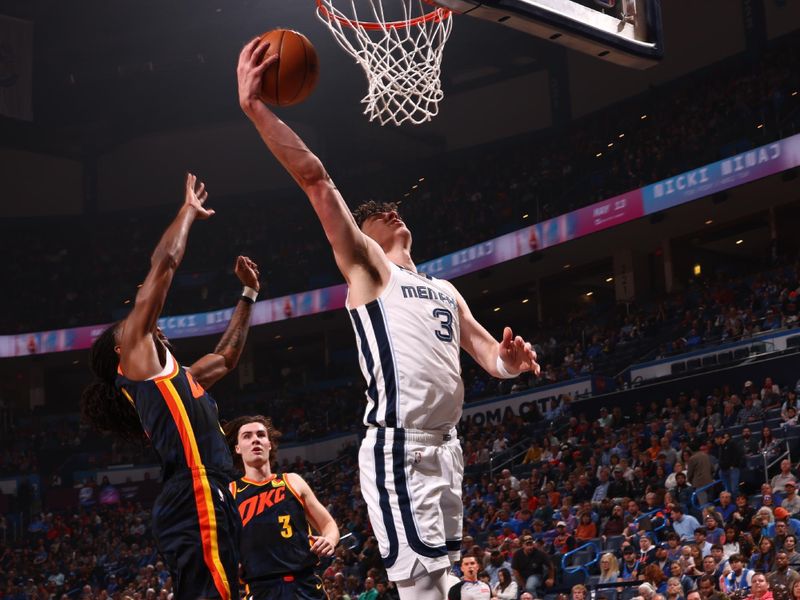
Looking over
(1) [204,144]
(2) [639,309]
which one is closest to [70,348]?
(1) [204,144]

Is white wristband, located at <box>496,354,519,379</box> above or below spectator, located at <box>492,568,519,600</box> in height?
above

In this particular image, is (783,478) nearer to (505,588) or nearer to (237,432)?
(505,588)

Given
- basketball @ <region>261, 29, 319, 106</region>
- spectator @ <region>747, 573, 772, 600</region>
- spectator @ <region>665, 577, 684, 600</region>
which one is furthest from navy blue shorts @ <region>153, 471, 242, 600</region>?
spectator @ <region>665, 577, 684, 600</region>

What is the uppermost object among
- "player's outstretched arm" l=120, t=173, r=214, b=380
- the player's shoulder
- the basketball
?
the basketball

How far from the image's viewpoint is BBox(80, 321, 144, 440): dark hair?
4.08 metres

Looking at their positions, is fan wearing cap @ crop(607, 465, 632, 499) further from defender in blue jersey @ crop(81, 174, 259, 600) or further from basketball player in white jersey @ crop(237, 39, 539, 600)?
defender in blue jersey @ crop(81, 174, 259, 600)

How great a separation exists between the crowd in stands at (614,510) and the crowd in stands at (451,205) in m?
5.84

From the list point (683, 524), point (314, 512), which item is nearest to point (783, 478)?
point (683, 524)

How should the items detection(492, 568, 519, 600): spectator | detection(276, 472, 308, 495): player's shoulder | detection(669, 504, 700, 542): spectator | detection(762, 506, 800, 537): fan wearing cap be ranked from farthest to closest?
detection(669, 504, 700, 542): spectator → detection(492, 568, 519, 600): spectator → detection(762, 506, 800, 537): fan wearing cap → detection(276, 472, 308, 495): player's shoulder

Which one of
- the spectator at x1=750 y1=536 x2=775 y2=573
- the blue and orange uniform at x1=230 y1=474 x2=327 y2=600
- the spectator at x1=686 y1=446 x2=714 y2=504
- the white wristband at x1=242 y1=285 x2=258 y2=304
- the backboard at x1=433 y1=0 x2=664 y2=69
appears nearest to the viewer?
the backboard at x1=433 y1=0 x2=664 y2=69

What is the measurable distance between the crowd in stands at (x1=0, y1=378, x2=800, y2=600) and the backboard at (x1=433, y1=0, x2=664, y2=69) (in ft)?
17.9

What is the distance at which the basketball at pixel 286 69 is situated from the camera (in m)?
4.36

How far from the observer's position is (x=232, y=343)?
16.2ft

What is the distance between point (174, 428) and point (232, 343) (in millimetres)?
1089
